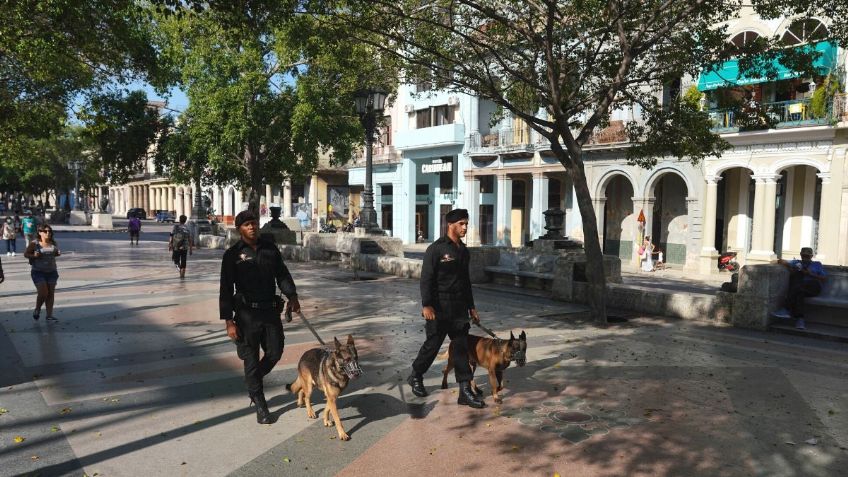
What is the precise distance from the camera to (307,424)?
5219 mm

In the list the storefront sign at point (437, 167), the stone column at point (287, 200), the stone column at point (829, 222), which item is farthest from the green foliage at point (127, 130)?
the stone column at point (287, 200)

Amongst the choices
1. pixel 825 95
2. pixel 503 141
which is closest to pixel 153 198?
pixel 503 141

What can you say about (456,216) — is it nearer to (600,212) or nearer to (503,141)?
(600,212)

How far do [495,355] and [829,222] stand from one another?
65.2ft

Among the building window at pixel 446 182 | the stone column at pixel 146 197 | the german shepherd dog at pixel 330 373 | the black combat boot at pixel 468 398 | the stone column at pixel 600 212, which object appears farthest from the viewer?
the stone column at pixel 146 197

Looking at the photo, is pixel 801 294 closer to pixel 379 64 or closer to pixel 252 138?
pixel 379 64

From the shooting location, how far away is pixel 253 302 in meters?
5.10

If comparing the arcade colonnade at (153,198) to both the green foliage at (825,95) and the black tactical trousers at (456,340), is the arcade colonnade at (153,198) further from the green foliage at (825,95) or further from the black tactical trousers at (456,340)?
the black tactical trousers at (456,340)

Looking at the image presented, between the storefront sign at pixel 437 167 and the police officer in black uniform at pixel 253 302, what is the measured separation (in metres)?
29.5

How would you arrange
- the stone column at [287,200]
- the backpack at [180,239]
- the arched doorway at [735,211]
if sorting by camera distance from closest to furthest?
the backpack at [180,239] < the arched doorway at [735,211] < the stone column at [287,200]

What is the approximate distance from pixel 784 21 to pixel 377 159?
24.8m

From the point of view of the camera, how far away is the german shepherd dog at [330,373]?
15.4 feet

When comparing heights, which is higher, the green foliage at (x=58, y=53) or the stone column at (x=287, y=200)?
the green foliage at (x=58, y=53)

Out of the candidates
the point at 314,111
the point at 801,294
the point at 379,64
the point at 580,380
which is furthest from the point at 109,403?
the point at 314,111
